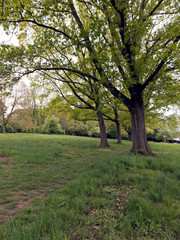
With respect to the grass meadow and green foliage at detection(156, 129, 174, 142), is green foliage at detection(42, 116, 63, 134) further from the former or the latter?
green foliage at detection(156, 129, 174, 142)

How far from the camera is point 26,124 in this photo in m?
29.6

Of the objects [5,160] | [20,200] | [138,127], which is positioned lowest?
[20,200]

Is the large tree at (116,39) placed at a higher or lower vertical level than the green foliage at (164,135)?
higher

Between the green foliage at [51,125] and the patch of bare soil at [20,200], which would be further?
the green foliage at [51,125]

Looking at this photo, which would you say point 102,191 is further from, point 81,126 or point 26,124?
point 81,126

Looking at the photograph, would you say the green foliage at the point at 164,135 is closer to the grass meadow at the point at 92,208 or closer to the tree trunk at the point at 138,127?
the tree trunk at the point at 138,127

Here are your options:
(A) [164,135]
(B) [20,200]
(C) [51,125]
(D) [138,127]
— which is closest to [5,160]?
(B) [20,200]

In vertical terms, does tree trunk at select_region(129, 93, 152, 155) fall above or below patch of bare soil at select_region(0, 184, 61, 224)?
above

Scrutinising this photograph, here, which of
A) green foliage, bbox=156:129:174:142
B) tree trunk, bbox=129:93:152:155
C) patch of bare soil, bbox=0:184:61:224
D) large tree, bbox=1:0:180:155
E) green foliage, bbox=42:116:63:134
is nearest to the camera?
patch of bare soil, bbox=0:184:61:224

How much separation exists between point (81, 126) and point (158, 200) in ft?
141

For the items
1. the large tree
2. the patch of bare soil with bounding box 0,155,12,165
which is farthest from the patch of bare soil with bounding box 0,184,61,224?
the large tree

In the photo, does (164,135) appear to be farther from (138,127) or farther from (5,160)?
(5,160)

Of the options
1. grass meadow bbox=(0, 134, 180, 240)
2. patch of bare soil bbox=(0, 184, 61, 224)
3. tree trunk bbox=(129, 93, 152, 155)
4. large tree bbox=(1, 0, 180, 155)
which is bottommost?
Result: patch of bare soil bbox=(0, 184, 61, 224)

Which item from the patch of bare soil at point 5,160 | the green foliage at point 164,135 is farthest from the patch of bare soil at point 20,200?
the green foliage at point 164,135
